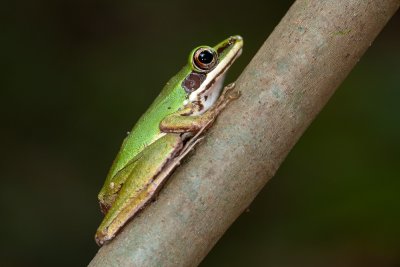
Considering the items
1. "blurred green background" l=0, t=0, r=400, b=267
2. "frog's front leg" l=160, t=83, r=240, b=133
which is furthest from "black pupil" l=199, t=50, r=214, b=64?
"blurred green background" l=0, t=0, r=400, b=267

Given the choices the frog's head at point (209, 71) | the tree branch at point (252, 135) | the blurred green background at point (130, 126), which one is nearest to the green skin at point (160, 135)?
the frog's head at point (209, 71)

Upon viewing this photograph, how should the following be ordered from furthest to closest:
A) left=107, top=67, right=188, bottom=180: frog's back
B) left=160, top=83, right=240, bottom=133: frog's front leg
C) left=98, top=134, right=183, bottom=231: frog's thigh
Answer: left=107, top=67, right=188, bottom=180: frog's back
left=98, top=134, right=183, bottom=231: frog's thigh
left=160, top=83, right=240, bottom=133: frog's front leg

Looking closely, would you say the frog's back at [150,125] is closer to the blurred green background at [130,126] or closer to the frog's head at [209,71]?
the frog's head at [209,71]

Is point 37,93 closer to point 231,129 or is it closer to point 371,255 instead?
point 371,255

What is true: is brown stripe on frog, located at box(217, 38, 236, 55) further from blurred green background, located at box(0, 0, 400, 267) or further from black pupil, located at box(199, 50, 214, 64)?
blurred green background, located at box(0, 0, 400, 267)

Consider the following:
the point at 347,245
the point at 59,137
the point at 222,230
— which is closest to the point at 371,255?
the point at 347,245

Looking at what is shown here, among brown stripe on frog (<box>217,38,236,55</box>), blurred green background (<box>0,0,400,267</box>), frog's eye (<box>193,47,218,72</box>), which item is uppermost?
brown stripe on frog (<box>217,38,236,55</box>)
